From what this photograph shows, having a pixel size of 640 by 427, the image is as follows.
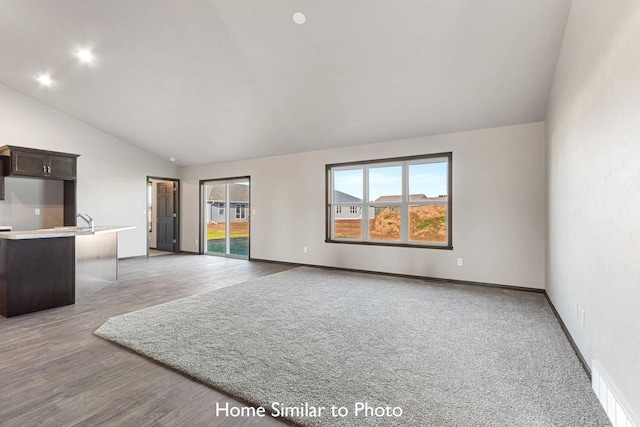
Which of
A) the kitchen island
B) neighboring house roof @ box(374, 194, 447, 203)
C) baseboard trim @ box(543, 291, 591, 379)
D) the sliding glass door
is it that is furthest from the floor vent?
the sliding glass door

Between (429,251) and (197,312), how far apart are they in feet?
11.8

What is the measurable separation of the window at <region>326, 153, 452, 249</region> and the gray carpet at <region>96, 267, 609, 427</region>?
1363 mm

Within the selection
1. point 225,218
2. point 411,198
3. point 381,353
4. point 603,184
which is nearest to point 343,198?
point 411,198

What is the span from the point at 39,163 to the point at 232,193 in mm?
3721

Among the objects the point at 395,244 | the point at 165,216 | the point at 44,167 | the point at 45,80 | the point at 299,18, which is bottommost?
the point at 395,244

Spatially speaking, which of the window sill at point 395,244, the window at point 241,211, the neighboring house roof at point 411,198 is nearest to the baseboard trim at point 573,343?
the window sill at point 395,244

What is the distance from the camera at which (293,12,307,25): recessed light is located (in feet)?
9.94

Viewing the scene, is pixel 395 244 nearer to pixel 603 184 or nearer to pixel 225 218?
pixel 603 184

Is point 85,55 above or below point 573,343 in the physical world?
above

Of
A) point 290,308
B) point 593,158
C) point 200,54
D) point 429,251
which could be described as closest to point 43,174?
point 200,54

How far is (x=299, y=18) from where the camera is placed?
3.07 metres

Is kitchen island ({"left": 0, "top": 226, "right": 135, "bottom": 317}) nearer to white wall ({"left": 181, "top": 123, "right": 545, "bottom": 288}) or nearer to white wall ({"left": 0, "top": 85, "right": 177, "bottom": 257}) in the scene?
white wall ({"left": 0, "top": 85, "right": 177, "bottom": 257})

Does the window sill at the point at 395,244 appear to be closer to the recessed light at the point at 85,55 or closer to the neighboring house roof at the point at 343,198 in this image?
the neighboring house roof at the point at 343,198

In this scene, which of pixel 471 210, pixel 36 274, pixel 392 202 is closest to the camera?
pixel 36 274
